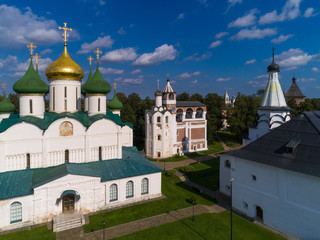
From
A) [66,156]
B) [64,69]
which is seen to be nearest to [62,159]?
[66,156]

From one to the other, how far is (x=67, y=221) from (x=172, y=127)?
2212cm

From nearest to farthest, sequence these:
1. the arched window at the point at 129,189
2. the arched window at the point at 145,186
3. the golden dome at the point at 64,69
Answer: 1. the arched window at the point at 129,189
2. the arched window at the point at 145,186
3. the golden dome at the point at 64,69

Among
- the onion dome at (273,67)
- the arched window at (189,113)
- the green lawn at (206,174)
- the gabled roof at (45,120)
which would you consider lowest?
the green lawn at (206,174)

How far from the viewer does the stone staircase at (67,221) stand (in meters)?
12.9

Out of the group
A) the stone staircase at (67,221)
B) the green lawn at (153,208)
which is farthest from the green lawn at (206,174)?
the stone staircase at (67,221)

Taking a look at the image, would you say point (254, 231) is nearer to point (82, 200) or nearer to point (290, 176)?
point (290, 176)

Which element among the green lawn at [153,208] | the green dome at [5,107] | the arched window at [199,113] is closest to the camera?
the green lawn at [153,208]

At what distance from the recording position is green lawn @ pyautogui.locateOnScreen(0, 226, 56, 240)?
1205cm

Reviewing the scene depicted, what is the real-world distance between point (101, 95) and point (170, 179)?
456 inches

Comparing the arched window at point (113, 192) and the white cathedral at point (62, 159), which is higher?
the white cathedral at point (62, 159)

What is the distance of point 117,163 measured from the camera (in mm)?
17375

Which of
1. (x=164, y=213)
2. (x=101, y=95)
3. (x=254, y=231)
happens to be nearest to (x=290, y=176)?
(x=254, y=231)

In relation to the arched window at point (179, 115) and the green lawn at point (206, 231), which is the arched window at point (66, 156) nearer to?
the green lawn at point (206, 231)

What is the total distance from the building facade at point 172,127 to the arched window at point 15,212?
2050cm
